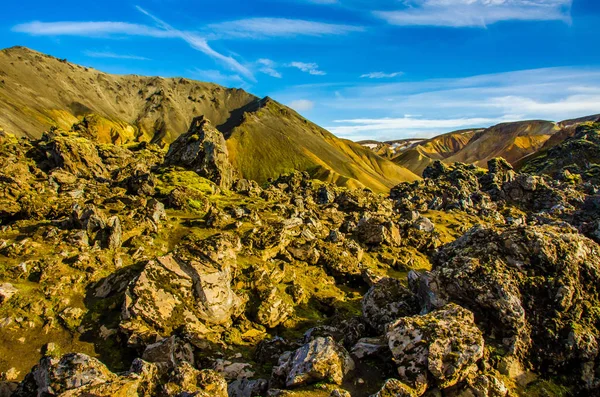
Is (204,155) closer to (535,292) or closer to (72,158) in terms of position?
(72,158)

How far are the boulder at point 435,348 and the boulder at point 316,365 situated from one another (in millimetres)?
2170

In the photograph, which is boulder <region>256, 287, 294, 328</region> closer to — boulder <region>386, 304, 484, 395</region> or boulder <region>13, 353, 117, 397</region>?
boulder <region>386, 304, 484, 395</region>

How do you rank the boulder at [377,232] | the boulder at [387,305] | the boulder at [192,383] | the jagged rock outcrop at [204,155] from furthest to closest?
the jagged rock outcrop at [204,155] < the boulder at [377,232] < the boulder at [387,305] < the boulder at [192,383]

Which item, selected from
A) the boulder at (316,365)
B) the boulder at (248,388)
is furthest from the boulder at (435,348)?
the boulder at (248,388)

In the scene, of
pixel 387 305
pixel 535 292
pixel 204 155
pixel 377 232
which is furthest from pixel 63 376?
pixel 204 155

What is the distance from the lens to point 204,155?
5628 centimetres

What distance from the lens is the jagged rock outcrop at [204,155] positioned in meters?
55.4

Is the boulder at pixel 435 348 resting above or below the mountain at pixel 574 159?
below

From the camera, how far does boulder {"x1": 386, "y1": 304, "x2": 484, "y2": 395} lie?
42.3 feet

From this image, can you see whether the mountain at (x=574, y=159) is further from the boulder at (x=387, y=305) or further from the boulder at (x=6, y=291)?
the boulder at (x=6, y=291)

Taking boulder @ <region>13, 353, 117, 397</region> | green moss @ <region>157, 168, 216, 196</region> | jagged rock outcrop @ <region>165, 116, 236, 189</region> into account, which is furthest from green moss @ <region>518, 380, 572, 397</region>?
jagged rock outcrop @ <region>165, 116, 236, 189</region>

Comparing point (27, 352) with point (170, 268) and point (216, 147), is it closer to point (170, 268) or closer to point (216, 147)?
point (170, 268)

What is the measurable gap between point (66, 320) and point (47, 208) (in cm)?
1666

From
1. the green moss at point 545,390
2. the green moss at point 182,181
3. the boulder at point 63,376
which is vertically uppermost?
the green moss at point 182,181
